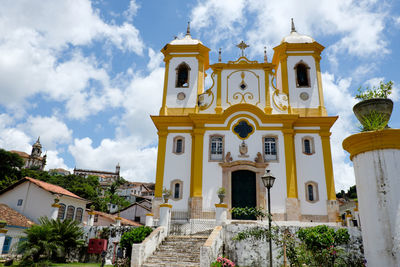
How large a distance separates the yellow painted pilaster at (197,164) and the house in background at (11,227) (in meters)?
9.30

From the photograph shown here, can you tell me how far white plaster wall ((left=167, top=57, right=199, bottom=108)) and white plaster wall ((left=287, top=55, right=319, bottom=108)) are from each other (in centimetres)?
616

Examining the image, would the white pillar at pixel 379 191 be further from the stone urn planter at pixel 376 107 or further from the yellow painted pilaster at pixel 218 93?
the yellow painted pilaster at pixel 218 93

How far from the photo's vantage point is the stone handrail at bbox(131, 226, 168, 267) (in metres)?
11.0

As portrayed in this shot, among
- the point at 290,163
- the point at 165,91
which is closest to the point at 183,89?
the point at 165,91

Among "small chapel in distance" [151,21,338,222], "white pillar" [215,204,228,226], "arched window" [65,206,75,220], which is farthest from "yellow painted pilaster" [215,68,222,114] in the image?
"arched window" [65,206,75,220]

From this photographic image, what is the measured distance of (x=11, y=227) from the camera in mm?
18203

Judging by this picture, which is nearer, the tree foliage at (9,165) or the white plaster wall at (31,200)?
the white plaster wall at (31,200)

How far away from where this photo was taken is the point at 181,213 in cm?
1781

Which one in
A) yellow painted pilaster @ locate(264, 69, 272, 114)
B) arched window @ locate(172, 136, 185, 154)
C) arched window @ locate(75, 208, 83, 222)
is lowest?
arched window @ locate(75, 208, 83, 222)

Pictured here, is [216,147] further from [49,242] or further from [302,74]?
[49,242]

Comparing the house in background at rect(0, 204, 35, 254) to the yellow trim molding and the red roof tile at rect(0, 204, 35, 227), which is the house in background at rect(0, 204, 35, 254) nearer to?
the red roof tile at rect(0, 204, 35, 227)

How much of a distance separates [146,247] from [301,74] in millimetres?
15386

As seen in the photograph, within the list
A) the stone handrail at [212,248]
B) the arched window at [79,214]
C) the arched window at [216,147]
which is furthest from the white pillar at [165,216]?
the arched window at [79,214]

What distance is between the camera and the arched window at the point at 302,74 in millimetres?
20987
